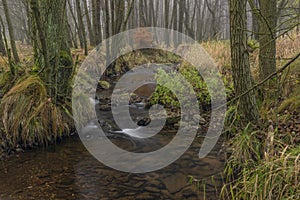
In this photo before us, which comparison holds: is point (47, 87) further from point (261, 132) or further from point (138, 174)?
point (261, 132)

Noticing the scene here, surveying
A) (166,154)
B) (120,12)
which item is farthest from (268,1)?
(120,12)

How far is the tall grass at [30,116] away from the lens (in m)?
5.26

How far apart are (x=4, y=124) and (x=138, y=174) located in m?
2.53

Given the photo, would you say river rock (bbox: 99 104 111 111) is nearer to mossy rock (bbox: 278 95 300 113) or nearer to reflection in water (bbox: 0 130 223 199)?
reflection in water (bbox: 0 130 223 199)

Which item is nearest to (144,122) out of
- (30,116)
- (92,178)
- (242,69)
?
(30,116)

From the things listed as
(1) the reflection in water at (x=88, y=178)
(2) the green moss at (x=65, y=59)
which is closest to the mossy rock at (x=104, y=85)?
(2) the green moss at (x=65, y=59)

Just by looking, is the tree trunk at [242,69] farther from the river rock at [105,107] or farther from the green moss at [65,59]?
the river rock at [105,107]

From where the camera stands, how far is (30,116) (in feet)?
17.5

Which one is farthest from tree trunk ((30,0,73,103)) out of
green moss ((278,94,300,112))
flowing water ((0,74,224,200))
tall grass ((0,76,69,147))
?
green moss ((278,94,300,112))

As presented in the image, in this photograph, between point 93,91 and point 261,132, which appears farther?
point 93,91

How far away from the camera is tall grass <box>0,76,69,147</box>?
5258 mm

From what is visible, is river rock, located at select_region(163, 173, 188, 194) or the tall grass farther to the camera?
the tall grass

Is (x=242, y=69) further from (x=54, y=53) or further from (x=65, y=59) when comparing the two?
(x=65, y=59)

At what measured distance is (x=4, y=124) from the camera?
520cm
